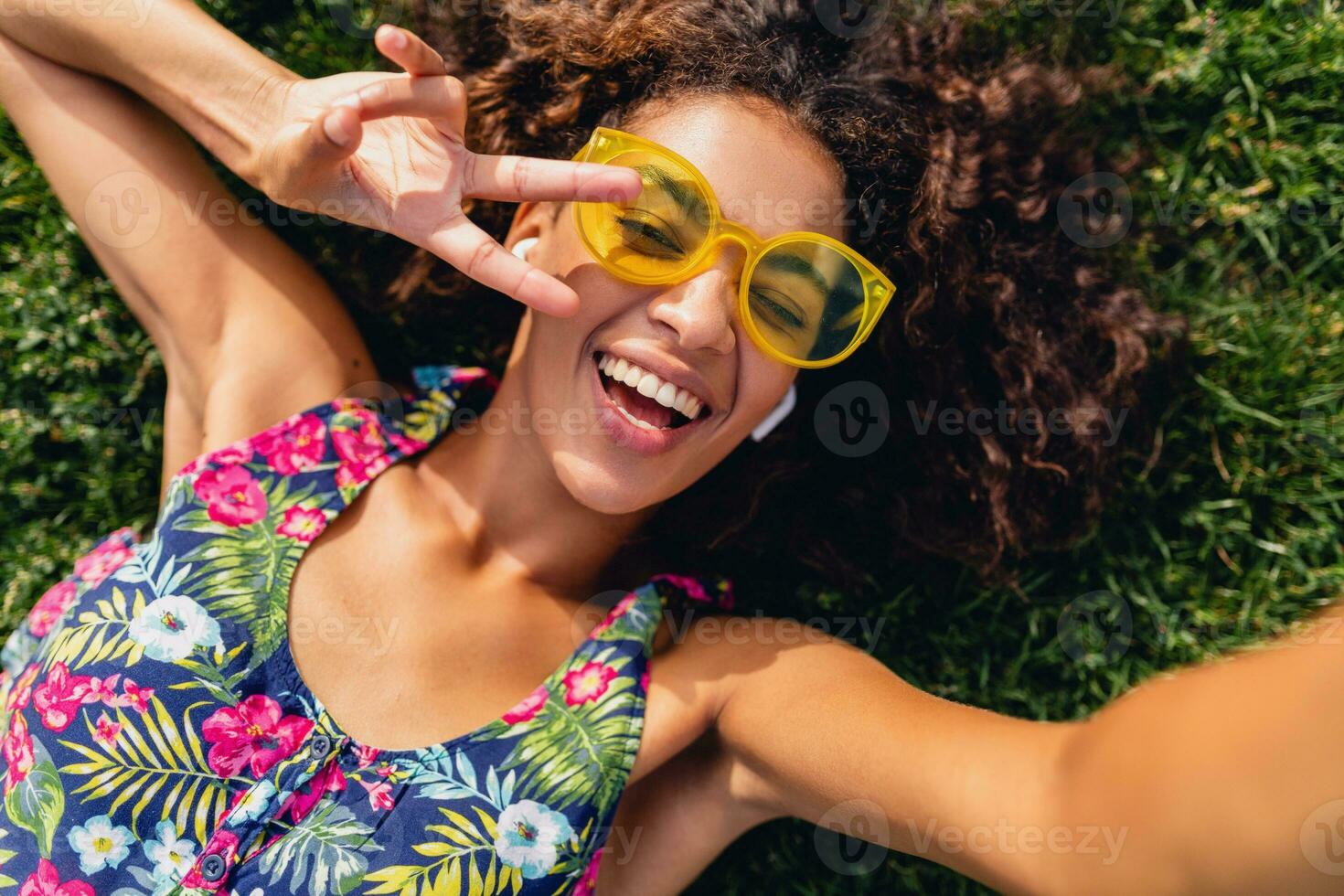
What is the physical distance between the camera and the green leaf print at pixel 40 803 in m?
2.22

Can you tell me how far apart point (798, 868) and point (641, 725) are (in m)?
1.27

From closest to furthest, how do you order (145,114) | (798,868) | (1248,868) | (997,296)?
(1248,868) < (145,114) < (997,296) < (798,868)

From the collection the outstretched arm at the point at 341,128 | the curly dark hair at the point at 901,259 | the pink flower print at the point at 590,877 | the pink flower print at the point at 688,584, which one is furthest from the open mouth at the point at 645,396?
the pink flower print at the point at 590,877

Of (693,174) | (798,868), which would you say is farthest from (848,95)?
(798,868)

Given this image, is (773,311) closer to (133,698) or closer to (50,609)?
(133,698)

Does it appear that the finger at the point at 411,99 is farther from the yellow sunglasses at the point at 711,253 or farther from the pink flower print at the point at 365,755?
the pink flower print at the point at 365,755

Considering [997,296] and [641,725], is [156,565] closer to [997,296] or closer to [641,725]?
[641,725]

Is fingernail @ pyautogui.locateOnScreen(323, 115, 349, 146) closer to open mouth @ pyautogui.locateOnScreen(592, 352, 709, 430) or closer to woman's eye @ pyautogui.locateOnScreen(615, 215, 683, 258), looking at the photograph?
woman's eye @ pyautogui.locateOnScreen(615, 215, 683, 258)

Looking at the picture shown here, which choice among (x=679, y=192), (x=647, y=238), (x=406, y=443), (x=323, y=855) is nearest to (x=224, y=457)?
(x=406, y=443)

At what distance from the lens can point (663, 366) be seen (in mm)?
2291

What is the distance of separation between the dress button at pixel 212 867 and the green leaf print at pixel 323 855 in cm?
9

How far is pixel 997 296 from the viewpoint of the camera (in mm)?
2889

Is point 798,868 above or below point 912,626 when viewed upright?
below

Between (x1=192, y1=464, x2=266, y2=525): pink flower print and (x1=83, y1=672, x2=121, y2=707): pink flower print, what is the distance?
17.7 inches
